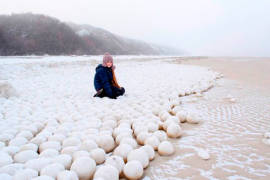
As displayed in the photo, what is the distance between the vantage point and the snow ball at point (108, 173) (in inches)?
47.6

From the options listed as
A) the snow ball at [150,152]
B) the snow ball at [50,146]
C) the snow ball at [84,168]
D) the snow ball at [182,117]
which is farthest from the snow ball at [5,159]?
the snow ball at [182,117]

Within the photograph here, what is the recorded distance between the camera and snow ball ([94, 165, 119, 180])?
121 centimetres

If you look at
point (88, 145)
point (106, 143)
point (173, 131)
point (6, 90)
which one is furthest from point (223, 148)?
point (6, 90)

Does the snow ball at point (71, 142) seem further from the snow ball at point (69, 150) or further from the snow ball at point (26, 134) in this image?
the snow ball at point (26, 134)

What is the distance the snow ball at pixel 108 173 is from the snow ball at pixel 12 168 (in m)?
0.50

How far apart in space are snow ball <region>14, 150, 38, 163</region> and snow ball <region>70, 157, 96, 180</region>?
0.37 meters

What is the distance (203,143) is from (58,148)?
120cm

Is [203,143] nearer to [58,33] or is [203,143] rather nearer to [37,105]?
[37,105]

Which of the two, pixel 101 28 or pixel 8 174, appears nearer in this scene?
pixel 8 174

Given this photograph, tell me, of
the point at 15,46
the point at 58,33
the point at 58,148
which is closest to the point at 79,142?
the point at 58,148

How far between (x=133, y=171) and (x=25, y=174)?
633 mm

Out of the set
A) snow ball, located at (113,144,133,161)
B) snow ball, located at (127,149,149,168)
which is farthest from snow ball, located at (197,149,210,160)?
snow ball, located at (113,144,133,161)

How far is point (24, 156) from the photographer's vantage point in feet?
4.73

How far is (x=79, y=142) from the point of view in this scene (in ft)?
5.53
